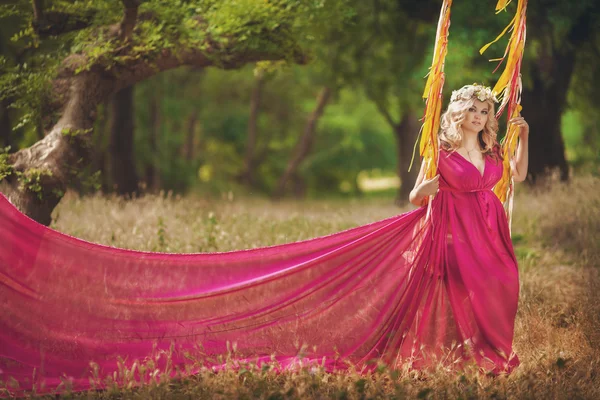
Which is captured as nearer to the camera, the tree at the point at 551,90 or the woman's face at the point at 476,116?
the woman's face at the point at 476,116

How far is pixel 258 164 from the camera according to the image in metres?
30.5

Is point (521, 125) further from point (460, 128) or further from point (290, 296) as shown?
point (290, 296)

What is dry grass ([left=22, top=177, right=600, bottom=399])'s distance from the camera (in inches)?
173

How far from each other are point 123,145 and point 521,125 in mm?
10425

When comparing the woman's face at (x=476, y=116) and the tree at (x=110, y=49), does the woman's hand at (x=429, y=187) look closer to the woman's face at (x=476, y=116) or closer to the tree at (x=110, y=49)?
the woman's face at (x=476, y=116)

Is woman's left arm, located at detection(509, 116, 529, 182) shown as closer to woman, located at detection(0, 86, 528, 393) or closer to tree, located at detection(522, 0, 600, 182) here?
woman, located at detection(0, 86, 528, 393)

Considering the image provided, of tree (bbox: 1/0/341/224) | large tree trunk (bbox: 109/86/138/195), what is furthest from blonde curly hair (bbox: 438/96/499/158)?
large tree trunk (bbox: 109/86/138/195)

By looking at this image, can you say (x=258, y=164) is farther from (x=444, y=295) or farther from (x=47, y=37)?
(x=444, y=295)

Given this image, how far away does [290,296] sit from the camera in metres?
5.01

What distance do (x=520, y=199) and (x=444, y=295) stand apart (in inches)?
248

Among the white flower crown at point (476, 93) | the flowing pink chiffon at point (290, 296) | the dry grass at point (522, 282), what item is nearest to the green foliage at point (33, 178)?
the dry grass at point (522, 282)

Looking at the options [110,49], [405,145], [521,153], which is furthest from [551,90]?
[110,49]

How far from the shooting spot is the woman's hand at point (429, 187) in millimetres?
4766

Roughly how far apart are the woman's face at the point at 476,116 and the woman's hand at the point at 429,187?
1.52 feet
